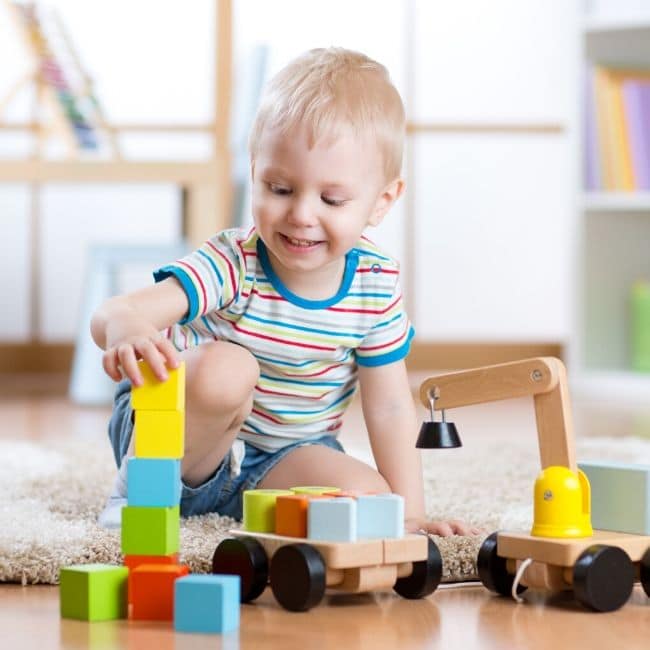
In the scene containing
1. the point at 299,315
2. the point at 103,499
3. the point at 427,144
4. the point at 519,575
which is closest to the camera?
the point at 519,575

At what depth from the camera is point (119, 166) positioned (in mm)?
2693

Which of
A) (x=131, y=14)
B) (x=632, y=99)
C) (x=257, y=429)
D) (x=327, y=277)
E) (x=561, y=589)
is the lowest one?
(x=561, y=589)

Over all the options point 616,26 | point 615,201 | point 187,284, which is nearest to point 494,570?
point 187,284

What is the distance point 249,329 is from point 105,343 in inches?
8.2

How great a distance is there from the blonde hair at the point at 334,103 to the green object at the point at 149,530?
1.18ft

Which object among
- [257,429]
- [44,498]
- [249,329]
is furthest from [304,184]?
[44,498]

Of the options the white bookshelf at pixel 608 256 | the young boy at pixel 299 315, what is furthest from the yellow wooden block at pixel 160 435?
the white bookshelf at pixel 608 256

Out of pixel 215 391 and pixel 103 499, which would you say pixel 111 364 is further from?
pixel 103 499

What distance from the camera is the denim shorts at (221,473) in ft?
4.13

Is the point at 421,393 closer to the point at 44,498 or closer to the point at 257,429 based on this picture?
the point at 257,429

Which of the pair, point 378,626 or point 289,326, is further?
point 289,326

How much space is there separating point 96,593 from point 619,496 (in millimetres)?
432

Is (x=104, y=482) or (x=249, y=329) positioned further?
(x=104, y=482)

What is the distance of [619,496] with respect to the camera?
105 centimetres
